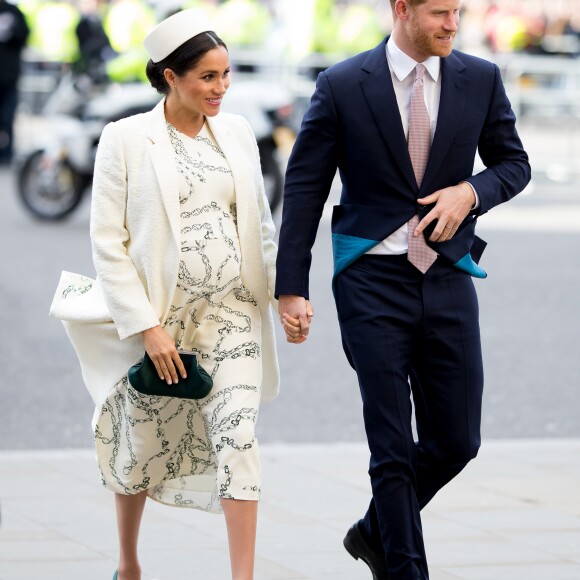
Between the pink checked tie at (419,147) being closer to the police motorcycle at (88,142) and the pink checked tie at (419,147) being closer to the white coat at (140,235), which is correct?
the white coat at (140,235)

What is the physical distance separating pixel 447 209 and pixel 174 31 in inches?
35.7

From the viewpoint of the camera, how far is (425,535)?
5.43 metres

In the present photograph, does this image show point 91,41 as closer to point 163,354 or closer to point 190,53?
point 190,53

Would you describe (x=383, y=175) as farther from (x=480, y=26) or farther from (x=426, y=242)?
(x=480, y=26)

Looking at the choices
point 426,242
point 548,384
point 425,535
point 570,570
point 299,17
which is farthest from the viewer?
point 299,17

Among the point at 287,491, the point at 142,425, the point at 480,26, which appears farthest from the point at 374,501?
the point at 480,26

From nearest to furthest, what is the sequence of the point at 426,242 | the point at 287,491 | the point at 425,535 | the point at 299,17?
the point at 426,242, the point at 425,535, the point at 287,491, the point at 299,17

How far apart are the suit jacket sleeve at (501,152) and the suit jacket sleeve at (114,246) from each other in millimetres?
971

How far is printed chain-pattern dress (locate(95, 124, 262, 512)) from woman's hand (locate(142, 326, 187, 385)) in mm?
117

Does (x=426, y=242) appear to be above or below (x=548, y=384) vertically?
above

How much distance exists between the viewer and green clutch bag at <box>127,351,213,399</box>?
4301 mm

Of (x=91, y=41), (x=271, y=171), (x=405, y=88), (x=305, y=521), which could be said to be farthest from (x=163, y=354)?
(x=91, y=41)

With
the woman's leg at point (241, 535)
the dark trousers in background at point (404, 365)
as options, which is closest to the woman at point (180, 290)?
Answer: the woman's leg at point (241, 535)

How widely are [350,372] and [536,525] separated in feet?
10.4
